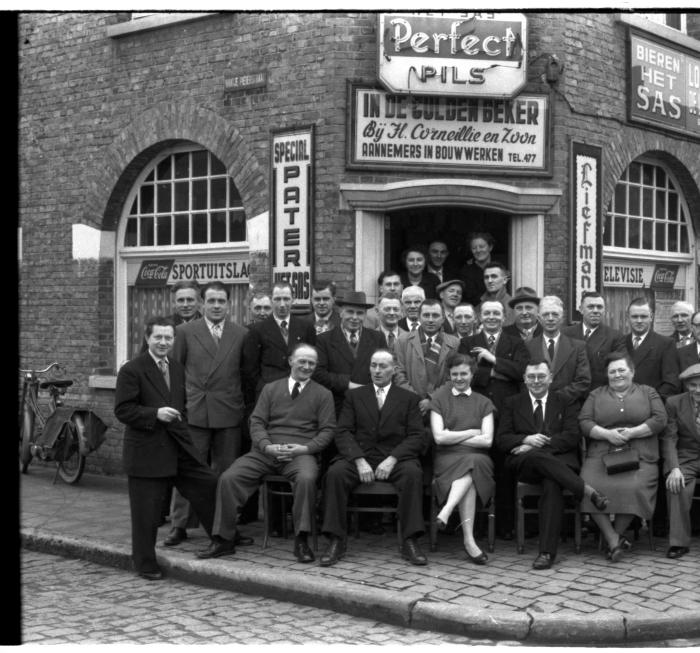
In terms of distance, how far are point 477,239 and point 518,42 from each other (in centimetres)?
203

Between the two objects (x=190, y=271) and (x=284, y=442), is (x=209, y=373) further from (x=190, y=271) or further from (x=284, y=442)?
(x=190, y=271)

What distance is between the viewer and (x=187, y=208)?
1098cm

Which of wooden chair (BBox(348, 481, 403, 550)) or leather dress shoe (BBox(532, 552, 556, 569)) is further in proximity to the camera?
wooden chair (BBox(348, 481, 403, 550))

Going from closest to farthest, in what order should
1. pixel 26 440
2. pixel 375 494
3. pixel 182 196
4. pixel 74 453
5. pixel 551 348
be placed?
pixel 375 494 → pixel 551 348 → pixel 74 453 → pixel 26 440 → pixel 182 196

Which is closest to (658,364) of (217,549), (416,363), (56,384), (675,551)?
(675,551)

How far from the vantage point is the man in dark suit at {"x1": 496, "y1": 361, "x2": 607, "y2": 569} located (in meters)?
7.04

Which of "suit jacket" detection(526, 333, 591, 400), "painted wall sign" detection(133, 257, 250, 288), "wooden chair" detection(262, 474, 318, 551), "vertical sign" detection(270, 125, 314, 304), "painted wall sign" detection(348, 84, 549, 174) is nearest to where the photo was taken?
"wooden chair" detection(262, 474, 318, 551)

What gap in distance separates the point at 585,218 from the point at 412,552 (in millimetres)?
4587

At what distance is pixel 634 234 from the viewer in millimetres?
11375

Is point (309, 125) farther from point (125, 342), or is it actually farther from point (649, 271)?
point (649, 271)

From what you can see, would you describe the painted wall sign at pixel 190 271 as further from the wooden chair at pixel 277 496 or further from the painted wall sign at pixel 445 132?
the wooden chair at pixel 277 496

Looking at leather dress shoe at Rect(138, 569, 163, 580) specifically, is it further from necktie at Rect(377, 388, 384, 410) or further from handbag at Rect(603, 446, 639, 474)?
handbag at Rect(603, 446, 639, 474)

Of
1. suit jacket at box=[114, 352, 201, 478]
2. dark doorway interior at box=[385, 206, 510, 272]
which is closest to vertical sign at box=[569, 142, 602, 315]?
dark doorway interior at box=[385, 206, 510, 272]

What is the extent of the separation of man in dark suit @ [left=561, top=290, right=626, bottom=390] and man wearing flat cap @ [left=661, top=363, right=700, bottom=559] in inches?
23.8
